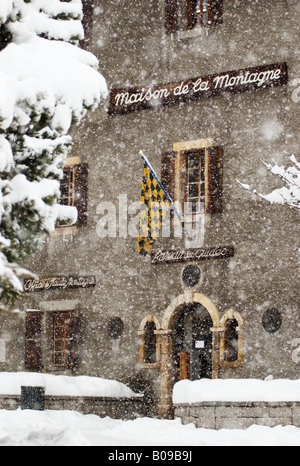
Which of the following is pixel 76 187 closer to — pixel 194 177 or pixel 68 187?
pixel 68 187

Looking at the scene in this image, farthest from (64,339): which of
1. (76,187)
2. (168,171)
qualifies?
(168,171)

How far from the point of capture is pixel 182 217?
53.2 feet

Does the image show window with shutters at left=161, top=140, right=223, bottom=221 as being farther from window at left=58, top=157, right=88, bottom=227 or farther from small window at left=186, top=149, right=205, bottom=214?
window at left=58, top=157, right=88, bottom=227

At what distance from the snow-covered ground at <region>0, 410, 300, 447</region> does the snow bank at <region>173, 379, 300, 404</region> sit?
479 mm

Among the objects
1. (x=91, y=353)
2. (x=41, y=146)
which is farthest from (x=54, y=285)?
(x=41, y=146)

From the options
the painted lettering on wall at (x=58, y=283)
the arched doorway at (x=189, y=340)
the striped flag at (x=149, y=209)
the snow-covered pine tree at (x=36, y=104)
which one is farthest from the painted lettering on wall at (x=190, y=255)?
the snow-covered pine tree at (x=36, y=104)

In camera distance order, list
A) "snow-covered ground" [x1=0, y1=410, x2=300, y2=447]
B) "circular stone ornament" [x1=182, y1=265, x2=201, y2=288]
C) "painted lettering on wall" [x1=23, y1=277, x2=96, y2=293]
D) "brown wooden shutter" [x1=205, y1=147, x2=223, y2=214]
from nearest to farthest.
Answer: "snow-covered ground" [x1=0, y1=410, x2=300, y2=447], "brown wooden shutter" [x1=205, y1=147, x2=223, y2=214], "circular stone ornament" [x1=182, y1=265, x2=201, y2=288], "painted lettering on wall" [x1=23, y1=277, x2=96, y2=293]

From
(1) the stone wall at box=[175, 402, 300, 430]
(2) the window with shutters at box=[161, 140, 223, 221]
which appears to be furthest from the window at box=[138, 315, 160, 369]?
(1) the stone wall at box=[175, 402, 300, 430]

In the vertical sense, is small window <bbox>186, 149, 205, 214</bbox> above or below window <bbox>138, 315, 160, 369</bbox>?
above

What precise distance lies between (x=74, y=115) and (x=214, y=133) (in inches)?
286

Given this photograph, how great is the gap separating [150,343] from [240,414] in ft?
13.4

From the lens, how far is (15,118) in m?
8.66

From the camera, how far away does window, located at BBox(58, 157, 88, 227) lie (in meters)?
17.6

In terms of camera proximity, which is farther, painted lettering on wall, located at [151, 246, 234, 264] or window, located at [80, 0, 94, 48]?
window, located at [80, 0, 94, 48]
